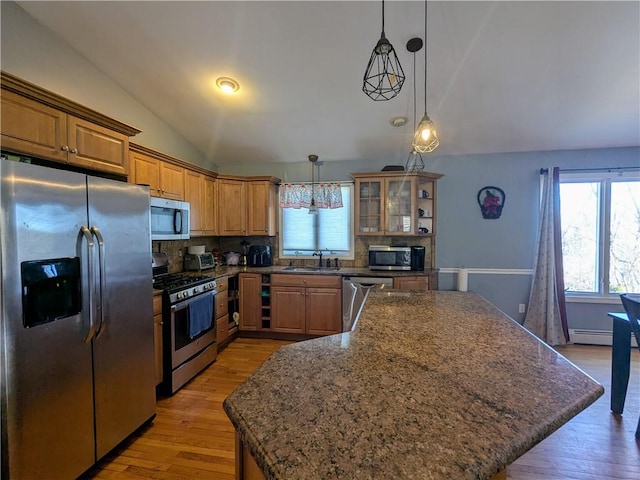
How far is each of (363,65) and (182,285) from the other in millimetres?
2525

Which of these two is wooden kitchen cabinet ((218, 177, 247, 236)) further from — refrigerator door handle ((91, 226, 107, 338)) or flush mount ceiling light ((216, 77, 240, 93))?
refrigerator door handle ((91, 226, 107, 338))

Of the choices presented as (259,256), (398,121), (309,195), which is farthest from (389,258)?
(259,256)

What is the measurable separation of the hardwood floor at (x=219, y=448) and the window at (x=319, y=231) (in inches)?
87.9

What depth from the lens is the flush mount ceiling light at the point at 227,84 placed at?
295 centimetres

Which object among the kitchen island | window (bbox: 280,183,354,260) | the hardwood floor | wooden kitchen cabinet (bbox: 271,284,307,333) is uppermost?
window (bbox: 280,183,354,260)

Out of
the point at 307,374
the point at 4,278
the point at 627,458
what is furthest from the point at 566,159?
the point at 4,278

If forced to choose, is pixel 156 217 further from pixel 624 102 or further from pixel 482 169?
pixel 624 102

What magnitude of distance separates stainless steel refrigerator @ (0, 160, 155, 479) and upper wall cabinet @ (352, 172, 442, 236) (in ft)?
8.87

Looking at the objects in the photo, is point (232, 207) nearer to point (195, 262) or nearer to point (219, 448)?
point (195, 262)

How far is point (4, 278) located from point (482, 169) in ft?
15.0

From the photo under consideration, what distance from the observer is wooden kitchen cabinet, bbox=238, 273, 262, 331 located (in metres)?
3.97

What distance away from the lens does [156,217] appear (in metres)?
2.92

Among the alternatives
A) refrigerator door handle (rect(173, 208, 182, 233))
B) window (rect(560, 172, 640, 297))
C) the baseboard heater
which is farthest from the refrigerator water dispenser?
the baseboard heater

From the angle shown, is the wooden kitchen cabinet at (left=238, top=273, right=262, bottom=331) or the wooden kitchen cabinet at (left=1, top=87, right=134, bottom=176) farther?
the wooden kitchen cabinet at (left=238, top=273, right=262, bottom=331)
